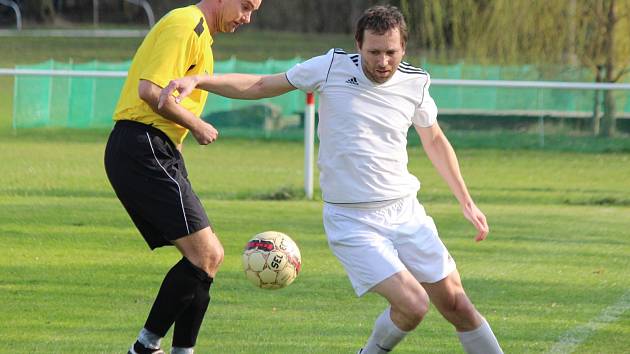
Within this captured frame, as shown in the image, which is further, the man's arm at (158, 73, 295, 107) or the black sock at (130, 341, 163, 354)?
the black sock at (130, 341, 163, 354)

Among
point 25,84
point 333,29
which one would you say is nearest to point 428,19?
point 25,84

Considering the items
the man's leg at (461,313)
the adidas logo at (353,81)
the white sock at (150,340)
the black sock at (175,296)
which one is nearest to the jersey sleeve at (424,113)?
the adidas logo at (353,81)

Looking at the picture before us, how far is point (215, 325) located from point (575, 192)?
956cm

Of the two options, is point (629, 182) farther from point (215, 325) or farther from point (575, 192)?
point (215, 325)

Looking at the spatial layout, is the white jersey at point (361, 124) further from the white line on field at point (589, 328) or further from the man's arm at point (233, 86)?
the white line on field at point (589, 328)

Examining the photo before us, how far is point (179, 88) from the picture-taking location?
19.6 ft

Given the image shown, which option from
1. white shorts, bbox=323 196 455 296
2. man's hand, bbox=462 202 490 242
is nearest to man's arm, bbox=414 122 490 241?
man's hand, bbox=462 202 490 242

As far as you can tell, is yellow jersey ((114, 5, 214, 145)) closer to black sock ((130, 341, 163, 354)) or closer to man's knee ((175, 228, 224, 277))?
man's knee ((175, 228, 224, 277))

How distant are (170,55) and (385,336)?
1737 mm

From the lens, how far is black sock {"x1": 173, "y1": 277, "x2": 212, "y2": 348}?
651 centimetres

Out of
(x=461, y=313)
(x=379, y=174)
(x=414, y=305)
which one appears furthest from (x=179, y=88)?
(x=461, y=313)

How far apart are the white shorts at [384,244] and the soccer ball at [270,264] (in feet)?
2.44

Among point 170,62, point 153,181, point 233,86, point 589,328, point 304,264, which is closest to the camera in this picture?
point 233,86

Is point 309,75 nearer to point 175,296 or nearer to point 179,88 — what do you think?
point 179,88
